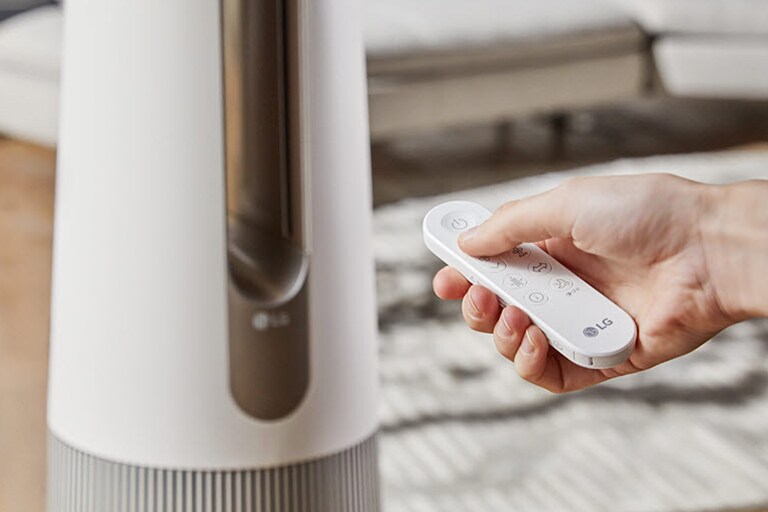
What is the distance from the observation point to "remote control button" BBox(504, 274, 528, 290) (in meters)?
0.73

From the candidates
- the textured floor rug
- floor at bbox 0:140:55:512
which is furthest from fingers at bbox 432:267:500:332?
floor at bbox 0:140:55:512

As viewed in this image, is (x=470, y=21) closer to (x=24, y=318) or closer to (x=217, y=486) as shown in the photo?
(x=24, y=318)

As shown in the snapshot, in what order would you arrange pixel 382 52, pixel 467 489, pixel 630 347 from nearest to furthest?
pixel 630 347
pixel 467 489
pixel 382 52

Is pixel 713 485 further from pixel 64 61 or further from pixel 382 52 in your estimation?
pixel 382 52

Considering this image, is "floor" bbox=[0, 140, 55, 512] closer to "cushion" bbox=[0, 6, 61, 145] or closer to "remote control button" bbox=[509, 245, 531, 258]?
"cushion" bbox=[0, 6, 61, 145]

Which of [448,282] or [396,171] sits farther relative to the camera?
[396,171]

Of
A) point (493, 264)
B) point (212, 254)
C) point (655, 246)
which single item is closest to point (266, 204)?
point (212, 254)

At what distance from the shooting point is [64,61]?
78 cm

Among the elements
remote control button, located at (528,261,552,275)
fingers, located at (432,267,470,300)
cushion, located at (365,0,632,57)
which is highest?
cushion, located at (365,0,632,57)

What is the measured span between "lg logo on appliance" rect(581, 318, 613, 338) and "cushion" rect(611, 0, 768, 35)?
73.1 inches

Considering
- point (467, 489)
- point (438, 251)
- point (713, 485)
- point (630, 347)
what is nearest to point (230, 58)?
point (438, 251)

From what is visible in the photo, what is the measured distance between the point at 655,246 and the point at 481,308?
128 millimetres

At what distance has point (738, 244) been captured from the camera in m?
0.76

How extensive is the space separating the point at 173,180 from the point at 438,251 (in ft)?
0.58
